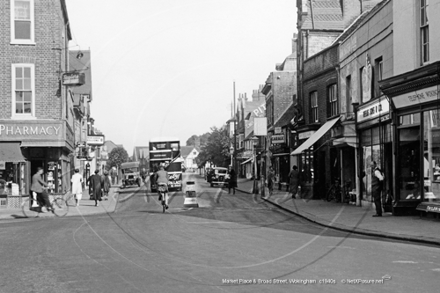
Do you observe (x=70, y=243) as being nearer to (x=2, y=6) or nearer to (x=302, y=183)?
(x=2, y=6)

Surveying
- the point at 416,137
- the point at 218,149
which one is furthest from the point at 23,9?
the point at 218,149

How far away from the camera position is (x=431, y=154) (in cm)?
1853

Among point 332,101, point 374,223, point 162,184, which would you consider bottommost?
point 374,223

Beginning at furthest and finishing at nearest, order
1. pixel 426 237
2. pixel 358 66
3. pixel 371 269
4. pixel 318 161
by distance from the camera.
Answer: pixel 318 161
pixel 358 66
pixel 426 237
pixel 371 269

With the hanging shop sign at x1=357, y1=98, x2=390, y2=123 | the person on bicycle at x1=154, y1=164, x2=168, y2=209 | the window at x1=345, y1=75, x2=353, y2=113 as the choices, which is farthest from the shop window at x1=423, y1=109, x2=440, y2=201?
the person on bicycle at x1=154, y1=164, x2=168, y2=209

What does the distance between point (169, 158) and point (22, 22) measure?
17.2m

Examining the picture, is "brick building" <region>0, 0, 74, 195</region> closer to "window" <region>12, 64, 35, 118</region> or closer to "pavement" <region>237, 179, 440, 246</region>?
"window" <region>12, 64, 35, 118</region>

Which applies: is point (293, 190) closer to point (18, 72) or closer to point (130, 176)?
point (18, 72)

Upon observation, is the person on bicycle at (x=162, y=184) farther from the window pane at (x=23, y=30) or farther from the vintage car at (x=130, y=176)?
the vintage car at (x=130, y=176)

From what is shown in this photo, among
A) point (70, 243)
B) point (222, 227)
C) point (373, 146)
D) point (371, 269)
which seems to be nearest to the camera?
point (371, 269)

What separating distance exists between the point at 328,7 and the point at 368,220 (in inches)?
921

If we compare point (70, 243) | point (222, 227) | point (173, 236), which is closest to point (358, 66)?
point (222, 227)

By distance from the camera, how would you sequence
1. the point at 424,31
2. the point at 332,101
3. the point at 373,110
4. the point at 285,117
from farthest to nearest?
the point at 285,117, the point at 332,101, the point at 373,110, the point at 424,31

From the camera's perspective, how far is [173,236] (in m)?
13.9
